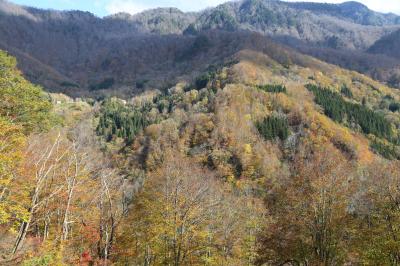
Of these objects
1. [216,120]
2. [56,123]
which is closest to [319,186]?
[56,123]

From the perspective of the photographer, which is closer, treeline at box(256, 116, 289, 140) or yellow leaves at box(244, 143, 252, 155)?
yellow leaves at box(244, 143, 252, 155)

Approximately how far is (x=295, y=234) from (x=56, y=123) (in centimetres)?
3334

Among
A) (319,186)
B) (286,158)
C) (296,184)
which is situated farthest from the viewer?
(286,158)

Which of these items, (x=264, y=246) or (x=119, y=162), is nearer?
(x=264, y=246)

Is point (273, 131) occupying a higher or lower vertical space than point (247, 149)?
higher

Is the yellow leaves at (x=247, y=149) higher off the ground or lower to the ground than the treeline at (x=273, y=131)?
lower

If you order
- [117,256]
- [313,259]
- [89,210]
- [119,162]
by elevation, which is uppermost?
[313,259]

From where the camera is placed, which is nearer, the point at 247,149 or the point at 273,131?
the point at 247,149

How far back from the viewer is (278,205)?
35438mm

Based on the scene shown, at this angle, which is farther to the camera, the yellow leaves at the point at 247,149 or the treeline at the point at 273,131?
the treeline at the point at 273,131

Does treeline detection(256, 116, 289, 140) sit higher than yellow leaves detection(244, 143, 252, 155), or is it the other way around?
treeline detection(256, 116, 289, 140)

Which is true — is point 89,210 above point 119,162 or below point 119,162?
above

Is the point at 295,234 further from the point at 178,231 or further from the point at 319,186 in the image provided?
the point at 178,231

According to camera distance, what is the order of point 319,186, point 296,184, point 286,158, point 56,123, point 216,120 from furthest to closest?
point 216,120
point 286,158
point 56,123
point 296,184
point 319,186
